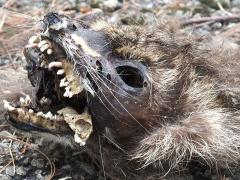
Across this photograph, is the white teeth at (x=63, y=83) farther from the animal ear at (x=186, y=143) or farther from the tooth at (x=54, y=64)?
the animal ear at (x=186, y=143)

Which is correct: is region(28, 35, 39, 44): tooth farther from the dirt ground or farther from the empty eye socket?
the empty eye socket

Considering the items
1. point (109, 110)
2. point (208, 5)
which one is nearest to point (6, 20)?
point (208, 5)

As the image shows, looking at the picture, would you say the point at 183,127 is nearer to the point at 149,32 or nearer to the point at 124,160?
the point at 124,160

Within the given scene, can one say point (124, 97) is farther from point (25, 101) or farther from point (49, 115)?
point (25, 101)

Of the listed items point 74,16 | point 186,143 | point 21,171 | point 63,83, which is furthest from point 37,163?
point 74,16

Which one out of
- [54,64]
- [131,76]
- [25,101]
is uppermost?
[54,64]

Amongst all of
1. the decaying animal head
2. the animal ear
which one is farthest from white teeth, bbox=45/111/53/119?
the animal ear
